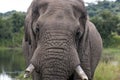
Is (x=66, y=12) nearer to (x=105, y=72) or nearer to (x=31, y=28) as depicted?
(x=31, y=28)

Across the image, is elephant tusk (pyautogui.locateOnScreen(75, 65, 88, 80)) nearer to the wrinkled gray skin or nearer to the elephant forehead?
the wrinkled gray skin

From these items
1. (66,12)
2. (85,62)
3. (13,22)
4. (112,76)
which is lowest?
(13,22)

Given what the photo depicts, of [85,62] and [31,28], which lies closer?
[31,28]

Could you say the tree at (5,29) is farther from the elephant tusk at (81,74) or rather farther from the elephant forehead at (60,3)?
the elephant tusk at (81,74)

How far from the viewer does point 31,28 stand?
190 inches

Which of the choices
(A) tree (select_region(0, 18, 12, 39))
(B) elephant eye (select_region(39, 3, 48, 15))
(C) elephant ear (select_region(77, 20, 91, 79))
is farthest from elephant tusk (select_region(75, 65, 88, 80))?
(A) tree (select_region(0, 18, 12, 39))

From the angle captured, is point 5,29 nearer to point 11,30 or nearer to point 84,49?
point 11,30

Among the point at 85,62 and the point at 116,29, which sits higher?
the point at 85,62

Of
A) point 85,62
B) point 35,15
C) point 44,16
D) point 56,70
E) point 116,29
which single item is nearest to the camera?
point 56,70

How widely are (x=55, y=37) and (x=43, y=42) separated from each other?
172 mm

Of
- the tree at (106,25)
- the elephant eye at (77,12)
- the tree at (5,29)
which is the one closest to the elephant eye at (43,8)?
the elephant eye at (77,12)

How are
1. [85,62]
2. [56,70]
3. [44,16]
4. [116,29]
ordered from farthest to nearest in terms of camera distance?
[116,29]
[85,62]
[44,16]
[56,70]

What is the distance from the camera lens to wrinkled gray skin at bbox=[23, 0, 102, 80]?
13.3ft

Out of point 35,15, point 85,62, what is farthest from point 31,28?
point 85,62
